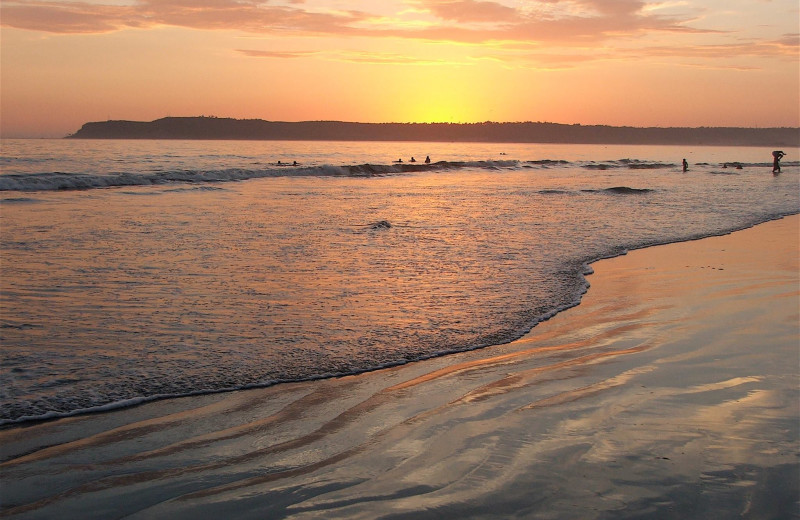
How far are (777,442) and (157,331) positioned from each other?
5.30 meters

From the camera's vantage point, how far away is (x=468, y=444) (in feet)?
13.1

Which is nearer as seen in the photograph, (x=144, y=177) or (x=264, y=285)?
(x=264, y=285)

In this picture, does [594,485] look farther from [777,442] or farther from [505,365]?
[505,365]

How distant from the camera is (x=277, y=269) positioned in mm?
9875

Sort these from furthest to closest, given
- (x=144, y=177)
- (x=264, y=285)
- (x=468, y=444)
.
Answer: (x=144, y=177) < (x=264, y=285) < (x=468, y=444)

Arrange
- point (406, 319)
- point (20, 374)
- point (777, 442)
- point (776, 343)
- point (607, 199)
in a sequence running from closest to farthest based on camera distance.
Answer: point (777, 442), point (20, 374), point (776, 343), point (406, 319), point (607, 199)

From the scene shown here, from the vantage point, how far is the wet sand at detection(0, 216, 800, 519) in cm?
329

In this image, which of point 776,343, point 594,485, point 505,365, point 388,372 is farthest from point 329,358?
point 776,343

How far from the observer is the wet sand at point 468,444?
3295 mm

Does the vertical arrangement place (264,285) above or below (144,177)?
below

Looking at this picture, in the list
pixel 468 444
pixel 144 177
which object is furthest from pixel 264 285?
pixel 144 177

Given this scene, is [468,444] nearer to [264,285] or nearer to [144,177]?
[264,285]

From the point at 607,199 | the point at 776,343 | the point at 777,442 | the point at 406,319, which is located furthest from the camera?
the point at 607,199

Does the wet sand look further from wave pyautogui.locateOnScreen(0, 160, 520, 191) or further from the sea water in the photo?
wave pyautogui.locateOnScreen(0, 160, 520, 191)
